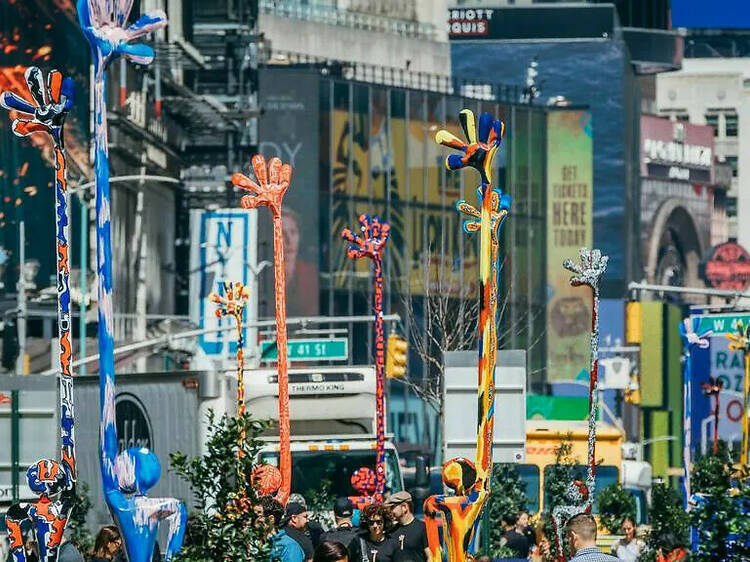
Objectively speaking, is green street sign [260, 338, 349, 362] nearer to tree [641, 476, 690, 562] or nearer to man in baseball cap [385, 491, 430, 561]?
tree [641, 476, 690, 562]

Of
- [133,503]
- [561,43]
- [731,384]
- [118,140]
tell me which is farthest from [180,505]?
[561,43]

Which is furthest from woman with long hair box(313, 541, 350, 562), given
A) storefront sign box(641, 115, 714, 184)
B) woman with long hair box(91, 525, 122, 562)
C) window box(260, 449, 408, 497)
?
storefront sign box(641, 115, 714, 184)

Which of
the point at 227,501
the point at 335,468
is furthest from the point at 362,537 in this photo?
the point at 335,468

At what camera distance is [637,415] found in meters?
130

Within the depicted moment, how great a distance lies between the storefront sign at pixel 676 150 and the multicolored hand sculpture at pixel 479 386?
395 ft

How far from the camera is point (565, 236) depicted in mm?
119500

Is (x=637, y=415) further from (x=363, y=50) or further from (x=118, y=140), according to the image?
(x=118, y=140)

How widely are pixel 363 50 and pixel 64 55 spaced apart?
53840 millimetres

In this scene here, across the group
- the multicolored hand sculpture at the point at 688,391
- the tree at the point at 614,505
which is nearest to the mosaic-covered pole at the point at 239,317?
the tree at the point at 614,505

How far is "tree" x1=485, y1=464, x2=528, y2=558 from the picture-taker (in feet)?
106

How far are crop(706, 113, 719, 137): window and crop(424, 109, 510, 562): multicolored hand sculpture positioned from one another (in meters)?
153

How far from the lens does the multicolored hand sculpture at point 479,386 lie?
18.8m

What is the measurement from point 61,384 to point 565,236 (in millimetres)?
101101

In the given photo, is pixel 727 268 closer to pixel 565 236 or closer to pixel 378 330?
pixel 565 236
